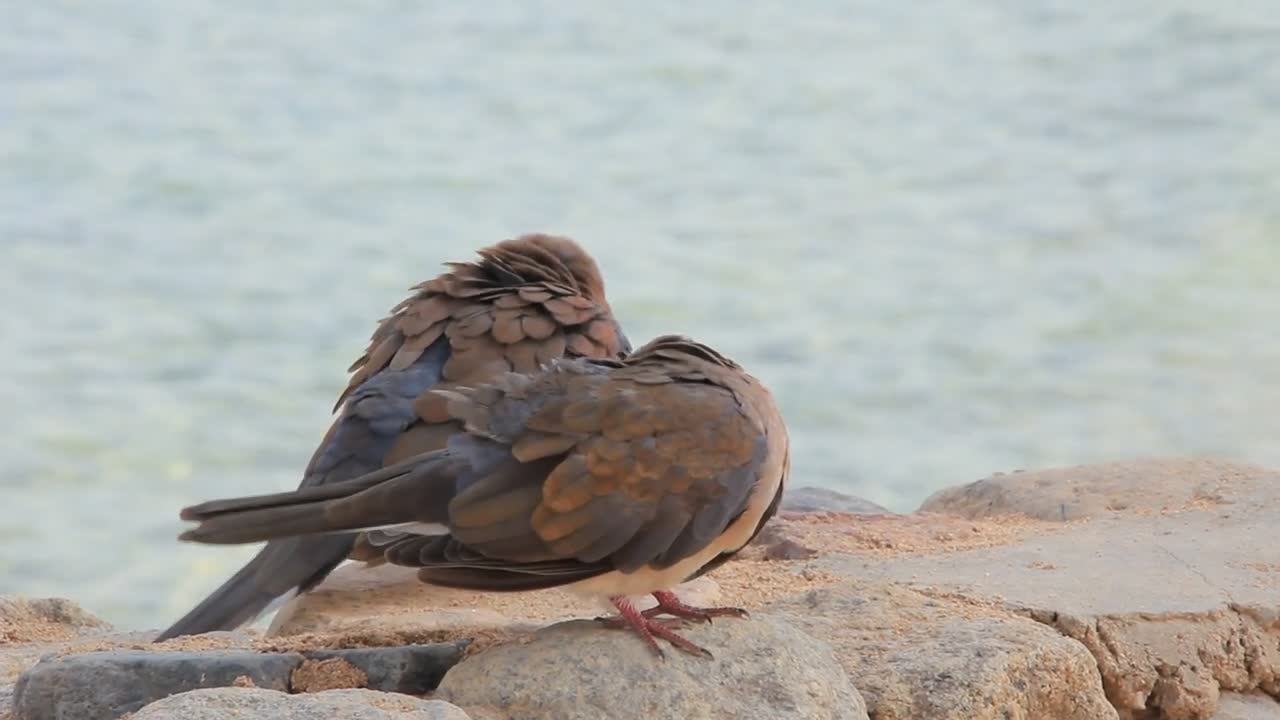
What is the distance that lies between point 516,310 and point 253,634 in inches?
46.5

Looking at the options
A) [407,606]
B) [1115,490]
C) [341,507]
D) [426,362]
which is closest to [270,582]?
[407,606]

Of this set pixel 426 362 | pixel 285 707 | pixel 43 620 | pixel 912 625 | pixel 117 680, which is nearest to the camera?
pixel 285 707

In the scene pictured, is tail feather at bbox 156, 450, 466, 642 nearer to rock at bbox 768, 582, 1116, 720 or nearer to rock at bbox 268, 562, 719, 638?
rock at bbox 268, 562, 719, 638

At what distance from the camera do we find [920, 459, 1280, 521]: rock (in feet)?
20.6

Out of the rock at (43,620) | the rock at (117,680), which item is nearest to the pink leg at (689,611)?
the rock at (117,680)

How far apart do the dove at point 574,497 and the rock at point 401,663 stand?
34cm

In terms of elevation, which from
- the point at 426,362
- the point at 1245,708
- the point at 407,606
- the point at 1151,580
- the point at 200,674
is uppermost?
the point at 426,362

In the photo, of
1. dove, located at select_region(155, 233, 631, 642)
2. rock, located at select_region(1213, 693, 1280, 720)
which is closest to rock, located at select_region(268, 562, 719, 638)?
dove, located at select_region(155, 233, 631, 642)

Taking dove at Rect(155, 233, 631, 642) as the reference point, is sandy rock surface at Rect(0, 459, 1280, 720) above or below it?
below

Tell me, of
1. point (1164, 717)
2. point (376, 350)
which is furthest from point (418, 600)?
point (1164, 717)

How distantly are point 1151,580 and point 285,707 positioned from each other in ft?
8.22

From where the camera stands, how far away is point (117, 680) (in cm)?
416

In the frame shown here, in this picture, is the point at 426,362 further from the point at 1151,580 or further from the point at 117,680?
the point at 1151,580

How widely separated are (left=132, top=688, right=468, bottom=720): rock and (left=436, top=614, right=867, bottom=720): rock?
26 centimetres
